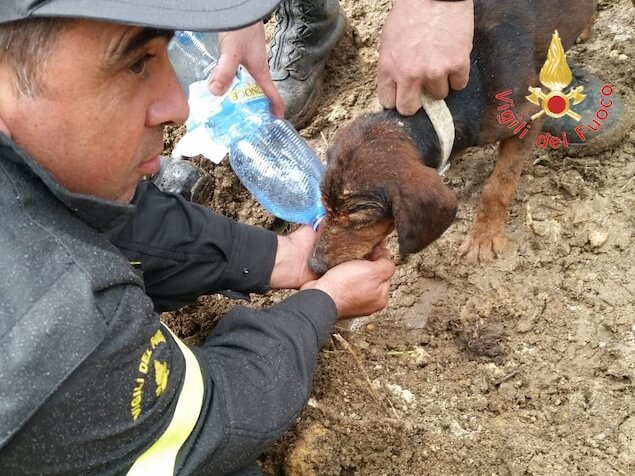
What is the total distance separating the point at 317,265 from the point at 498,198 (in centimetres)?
110

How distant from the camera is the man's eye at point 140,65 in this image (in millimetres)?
1581

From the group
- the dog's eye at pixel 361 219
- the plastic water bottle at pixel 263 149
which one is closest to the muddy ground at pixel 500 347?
the plastic water bottle at pixel 263 149

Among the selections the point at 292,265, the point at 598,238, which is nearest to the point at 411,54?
the point at 292,265

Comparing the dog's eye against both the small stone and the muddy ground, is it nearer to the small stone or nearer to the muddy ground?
the muddy ground

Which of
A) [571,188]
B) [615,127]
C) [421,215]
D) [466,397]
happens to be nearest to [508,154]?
[571,188]

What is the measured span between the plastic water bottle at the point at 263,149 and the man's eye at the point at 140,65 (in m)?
1.71

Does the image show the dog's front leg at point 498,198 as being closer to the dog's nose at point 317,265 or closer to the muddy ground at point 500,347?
the muddy ground at point 500,347

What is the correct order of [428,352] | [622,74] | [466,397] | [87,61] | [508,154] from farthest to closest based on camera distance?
[622,74]
[508,154]
[428,352]
[466,397]
[87,61]

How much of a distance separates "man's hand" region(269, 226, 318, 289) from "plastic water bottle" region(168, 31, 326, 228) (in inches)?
15.3

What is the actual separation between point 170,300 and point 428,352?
46.4 inches

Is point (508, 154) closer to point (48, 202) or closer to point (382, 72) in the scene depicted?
point (382, 72)

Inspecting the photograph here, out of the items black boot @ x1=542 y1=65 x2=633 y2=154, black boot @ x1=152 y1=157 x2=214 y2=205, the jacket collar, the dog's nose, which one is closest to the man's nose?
the jacket collar

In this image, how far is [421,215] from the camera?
2.61 metres

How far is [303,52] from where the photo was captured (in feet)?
13.3
